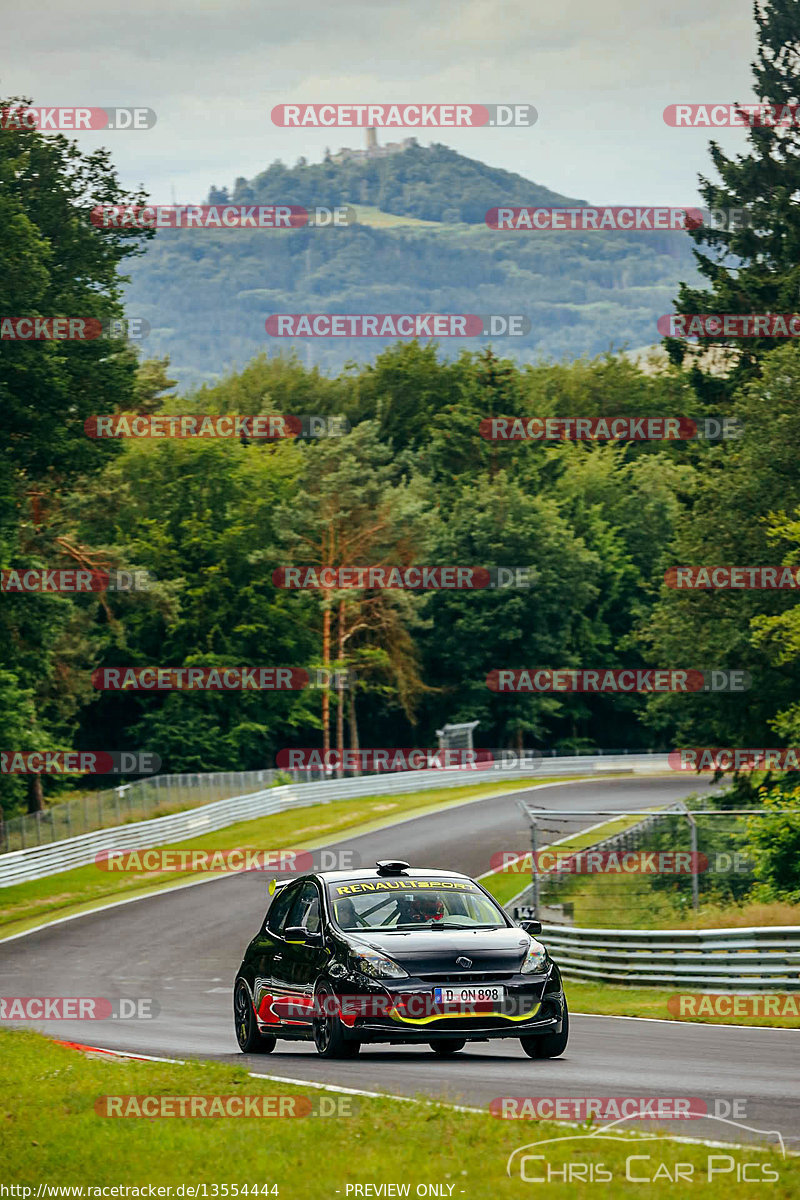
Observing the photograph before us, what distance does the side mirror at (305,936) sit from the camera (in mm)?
13227

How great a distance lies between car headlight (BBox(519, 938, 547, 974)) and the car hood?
42mm

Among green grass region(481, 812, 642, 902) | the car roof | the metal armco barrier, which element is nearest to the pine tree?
green grass region(481, 812, 642, 902)

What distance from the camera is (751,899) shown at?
25656 mm

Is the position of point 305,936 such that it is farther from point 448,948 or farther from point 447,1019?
point 447,1019

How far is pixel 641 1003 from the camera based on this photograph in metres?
20.8

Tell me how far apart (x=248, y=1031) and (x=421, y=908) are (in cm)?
235

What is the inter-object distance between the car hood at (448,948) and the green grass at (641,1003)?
503 cm

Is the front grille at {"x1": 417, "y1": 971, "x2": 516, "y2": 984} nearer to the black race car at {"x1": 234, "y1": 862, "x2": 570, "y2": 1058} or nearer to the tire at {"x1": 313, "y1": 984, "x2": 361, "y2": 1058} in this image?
the black race car at {"x1": 234, "y1": 862, "x2": 570, "y2": 1058}

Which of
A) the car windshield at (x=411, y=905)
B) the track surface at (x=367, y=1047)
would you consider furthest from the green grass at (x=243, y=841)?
the car windshield at (x=411, y=905)

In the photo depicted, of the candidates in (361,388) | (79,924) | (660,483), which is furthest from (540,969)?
(361,388)

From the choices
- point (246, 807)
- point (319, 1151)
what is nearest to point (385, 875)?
point (319, 1151)

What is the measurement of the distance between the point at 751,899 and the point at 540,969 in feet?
46.0

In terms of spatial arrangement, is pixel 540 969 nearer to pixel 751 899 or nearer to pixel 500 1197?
pixel 500 1197

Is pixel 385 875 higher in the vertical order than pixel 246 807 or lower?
higher
